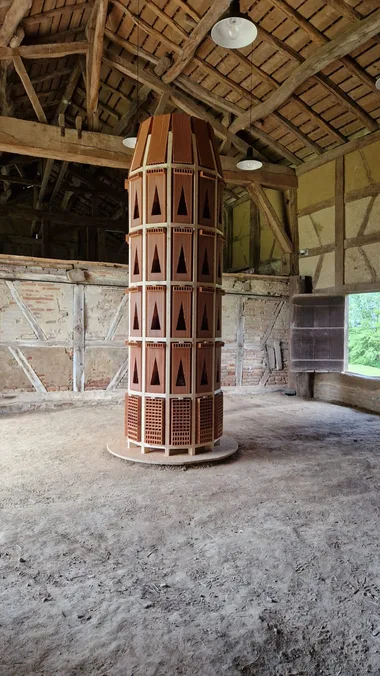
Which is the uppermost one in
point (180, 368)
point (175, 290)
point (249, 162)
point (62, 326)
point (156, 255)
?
point (249, 162)

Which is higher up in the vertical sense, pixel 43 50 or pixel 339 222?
pixel 43 50

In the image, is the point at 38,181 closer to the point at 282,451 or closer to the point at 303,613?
the point at 282,451

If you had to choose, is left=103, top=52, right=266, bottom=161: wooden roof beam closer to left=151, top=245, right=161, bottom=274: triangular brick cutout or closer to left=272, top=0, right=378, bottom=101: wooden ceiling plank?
left=272, top=0, right=378, bottom=101: wooden ceiling plank

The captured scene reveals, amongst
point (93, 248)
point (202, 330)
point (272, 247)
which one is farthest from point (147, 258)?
point (93, 248)

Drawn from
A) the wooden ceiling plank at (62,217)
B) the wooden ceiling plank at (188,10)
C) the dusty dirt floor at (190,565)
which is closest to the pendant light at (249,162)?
the wooden ceiling plank at (188,10)

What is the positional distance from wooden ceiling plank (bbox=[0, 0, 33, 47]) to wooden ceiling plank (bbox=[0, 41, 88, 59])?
15 centimetres

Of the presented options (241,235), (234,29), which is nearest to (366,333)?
(241,235)

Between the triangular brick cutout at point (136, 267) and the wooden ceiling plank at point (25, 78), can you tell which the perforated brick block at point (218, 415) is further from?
the wooden ceiling plank at point (25, 78)

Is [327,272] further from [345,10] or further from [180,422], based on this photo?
[180,422]

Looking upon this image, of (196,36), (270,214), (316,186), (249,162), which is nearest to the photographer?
(196,36)

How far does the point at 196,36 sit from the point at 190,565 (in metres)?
7.36

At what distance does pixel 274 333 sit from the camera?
9805mm

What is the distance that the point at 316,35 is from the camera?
6.36 metres

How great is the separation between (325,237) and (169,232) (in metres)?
5.14
